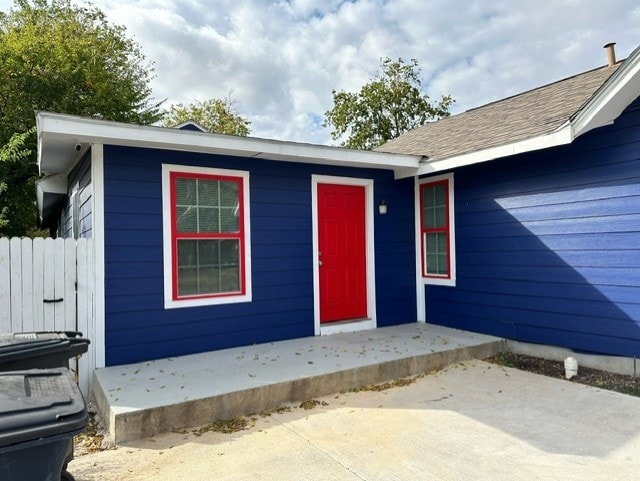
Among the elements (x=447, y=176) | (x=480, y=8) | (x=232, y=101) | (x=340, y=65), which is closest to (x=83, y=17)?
(x=232, y=101)

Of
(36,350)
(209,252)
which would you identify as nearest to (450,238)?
(209,252)

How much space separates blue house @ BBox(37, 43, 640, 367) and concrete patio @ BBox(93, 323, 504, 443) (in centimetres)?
43

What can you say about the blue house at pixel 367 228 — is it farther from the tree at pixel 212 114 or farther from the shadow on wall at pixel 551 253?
the tree at pixel 212 114

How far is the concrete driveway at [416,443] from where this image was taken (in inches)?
102

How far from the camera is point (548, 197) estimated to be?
491 centimetres

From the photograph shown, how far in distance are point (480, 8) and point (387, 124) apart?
16.8m

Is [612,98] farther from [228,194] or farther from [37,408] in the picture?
[37,408]

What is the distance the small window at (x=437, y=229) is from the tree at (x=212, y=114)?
19559mm

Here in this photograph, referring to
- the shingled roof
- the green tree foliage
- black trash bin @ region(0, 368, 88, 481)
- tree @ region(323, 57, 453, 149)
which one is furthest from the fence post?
tree @ region(323, 57, 453, 149)

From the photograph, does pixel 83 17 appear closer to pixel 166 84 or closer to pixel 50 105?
pixel 166 84

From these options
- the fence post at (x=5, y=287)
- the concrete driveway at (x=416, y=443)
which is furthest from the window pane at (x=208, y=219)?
the concrete driveway at (x=416, y=443)

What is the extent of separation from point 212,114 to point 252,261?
70.1ft

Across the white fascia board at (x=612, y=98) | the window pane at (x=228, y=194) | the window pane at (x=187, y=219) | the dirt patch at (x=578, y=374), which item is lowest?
the dirt patch at (x=578, y=374)

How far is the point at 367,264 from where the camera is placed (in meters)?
6.05
